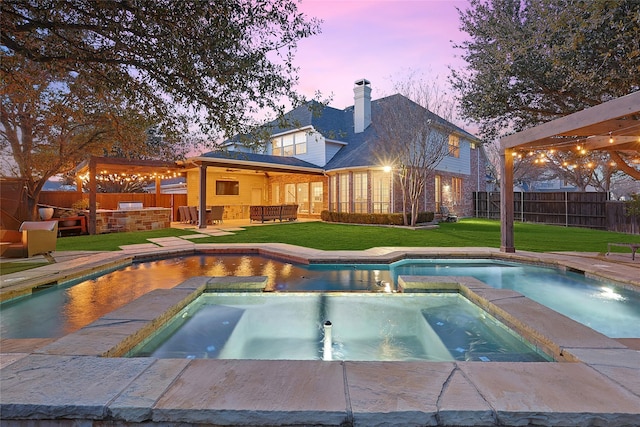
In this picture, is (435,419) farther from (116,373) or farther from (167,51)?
(167,51)

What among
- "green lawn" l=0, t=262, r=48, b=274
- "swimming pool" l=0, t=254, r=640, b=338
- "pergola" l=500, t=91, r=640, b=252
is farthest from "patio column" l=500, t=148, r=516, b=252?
"green lawn" l=0, t=262, r=48, b=274

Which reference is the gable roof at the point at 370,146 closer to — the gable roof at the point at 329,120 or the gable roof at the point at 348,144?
the gable roof at the point at 348,144

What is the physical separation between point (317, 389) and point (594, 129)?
708 centimetres

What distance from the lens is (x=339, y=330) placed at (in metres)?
4.13

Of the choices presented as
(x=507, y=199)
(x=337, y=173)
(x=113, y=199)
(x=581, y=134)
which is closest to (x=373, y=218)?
(x=337, y=173)

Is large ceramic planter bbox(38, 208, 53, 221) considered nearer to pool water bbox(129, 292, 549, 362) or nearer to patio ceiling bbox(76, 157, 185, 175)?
patio ceiling bbox(76, 157, 185, 175)

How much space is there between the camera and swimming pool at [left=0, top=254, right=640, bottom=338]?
4129mm

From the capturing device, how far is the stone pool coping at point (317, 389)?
1763 millimetres

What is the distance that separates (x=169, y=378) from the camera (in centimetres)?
215

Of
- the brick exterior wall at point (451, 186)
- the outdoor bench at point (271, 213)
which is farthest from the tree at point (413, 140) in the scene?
the outdoor bench at point (271, 213)

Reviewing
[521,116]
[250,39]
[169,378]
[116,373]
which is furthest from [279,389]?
[521,116]

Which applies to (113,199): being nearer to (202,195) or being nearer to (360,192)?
(202,195)

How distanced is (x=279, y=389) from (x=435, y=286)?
149 inches

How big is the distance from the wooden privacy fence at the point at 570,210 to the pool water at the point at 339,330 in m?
13.9
